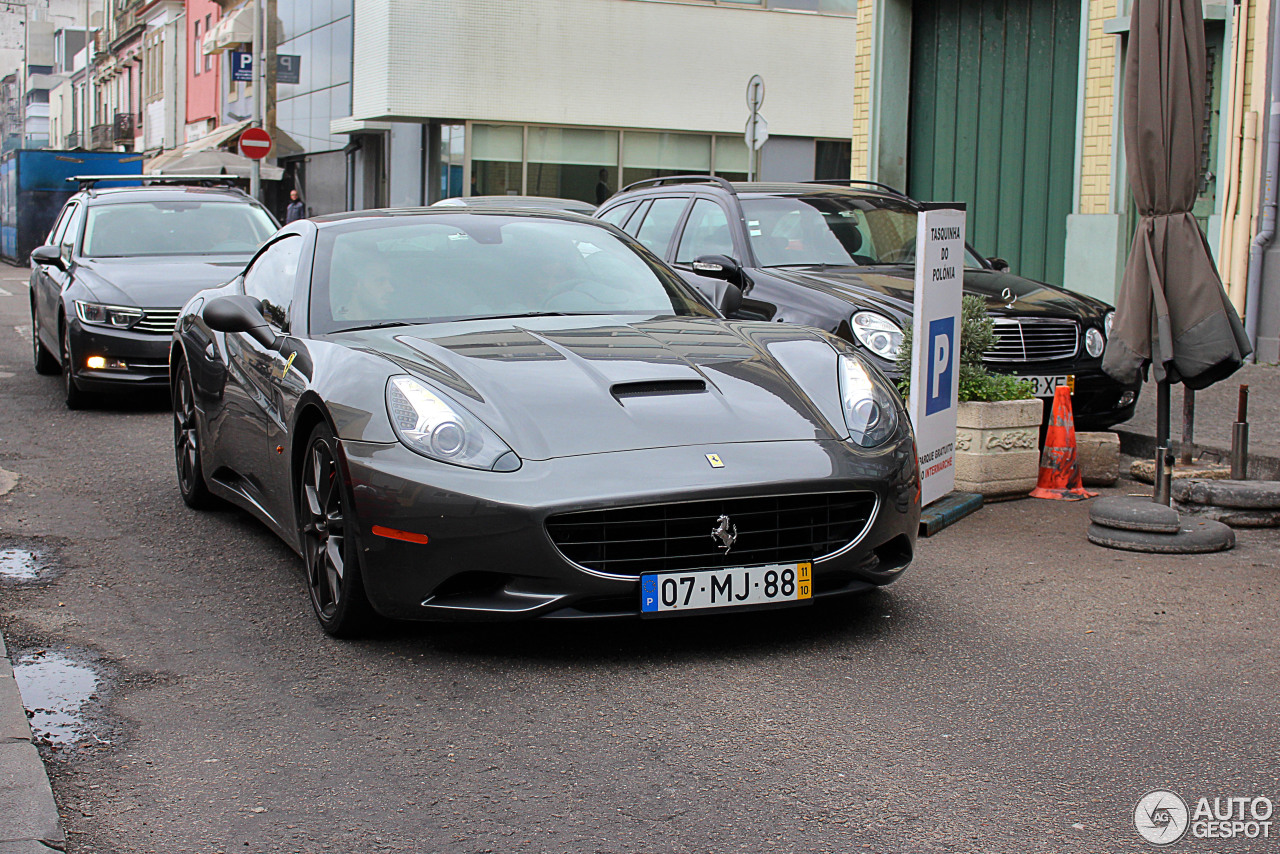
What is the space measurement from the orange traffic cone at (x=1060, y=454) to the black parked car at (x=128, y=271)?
6079 mm

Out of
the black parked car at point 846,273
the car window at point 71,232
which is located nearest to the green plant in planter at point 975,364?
the black parked car at point 846,273

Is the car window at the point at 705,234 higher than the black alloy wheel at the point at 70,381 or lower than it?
higher

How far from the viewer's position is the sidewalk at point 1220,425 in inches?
319

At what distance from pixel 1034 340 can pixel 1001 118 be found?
8.34 metres

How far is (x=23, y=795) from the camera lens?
3.23 m

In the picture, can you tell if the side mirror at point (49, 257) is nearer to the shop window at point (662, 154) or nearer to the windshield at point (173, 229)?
the windshield at point (173, 229)

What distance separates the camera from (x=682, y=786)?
3.41 metres

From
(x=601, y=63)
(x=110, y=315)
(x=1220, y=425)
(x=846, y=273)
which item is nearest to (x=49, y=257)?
(x=110, y=315)

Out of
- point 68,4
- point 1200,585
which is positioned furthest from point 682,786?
point 68,4

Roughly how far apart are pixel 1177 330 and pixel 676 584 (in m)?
3.34

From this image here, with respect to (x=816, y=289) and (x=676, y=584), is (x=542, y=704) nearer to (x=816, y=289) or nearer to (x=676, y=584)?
(x=676, y=584)

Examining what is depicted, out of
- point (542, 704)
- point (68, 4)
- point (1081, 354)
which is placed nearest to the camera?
point (542, 704)

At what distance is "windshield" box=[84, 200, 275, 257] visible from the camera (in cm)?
1158

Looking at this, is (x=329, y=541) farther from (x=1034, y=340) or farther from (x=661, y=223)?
(x=661, y=223)
